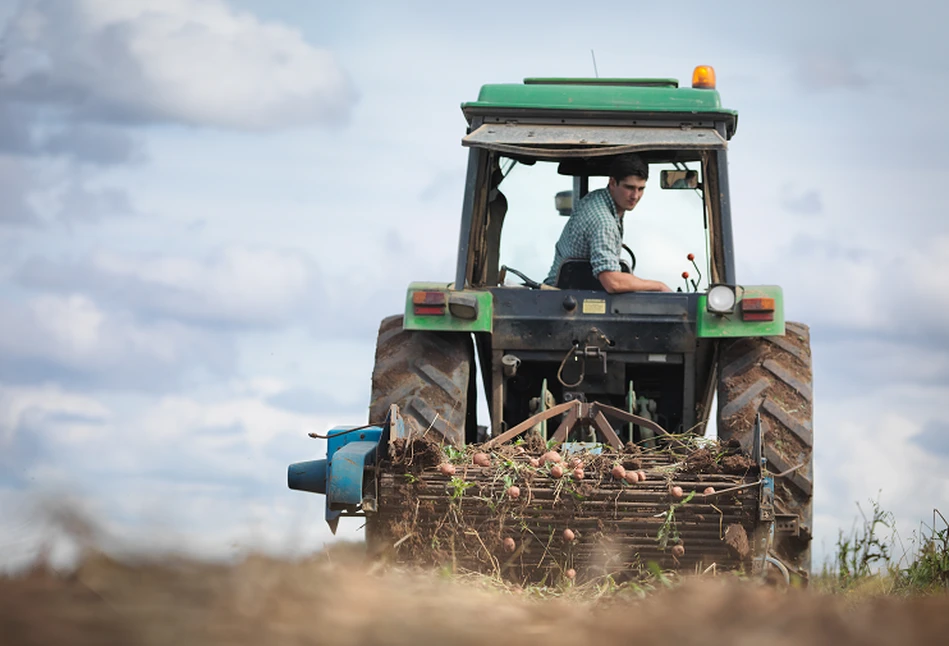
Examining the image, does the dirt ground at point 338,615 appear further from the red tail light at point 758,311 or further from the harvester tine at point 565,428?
the red tail light at point 758,311

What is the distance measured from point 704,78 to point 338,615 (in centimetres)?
511

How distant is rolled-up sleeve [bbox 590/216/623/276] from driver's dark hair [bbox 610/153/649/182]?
0.29 m

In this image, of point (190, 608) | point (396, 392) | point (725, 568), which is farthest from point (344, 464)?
point (190, 608)

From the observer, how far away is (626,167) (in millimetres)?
7227

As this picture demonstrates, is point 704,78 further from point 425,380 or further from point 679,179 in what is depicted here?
point 425,380

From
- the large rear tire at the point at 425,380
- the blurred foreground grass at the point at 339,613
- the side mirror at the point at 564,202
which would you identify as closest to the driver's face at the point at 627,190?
the side mirror at the point at 564,202

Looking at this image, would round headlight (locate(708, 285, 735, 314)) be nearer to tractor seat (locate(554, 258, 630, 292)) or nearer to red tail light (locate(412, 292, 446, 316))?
tractor seat (locate(554, 258, 630, 292))

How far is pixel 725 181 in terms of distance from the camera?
7.26 m

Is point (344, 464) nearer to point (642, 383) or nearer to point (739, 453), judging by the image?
point (739, 453)

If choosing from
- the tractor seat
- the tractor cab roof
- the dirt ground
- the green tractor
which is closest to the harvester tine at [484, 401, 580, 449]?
the green tractor

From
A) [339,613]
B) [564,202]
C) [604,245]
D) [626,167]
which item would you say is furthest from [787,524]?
[339,613]

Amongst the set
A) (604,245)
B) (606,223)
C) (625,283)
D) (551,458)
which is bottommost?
(551,458)

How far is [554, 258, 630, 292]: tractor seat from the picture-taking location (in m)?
7.26

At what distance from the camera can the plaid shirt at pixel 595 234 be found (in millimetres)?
7031
